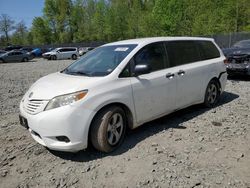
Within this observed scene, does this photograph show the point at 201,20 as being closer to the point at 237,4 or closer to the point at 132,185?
the point at 237,4

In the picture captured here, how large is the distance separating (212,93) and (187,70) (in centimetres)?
133

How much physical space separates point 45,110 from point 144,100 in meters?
1.58

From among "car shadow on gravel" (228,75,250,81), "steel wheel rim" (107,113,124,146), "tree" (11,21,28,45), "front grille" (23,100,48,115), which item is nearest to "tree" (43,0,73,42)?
"tree" (11,21,28,45)

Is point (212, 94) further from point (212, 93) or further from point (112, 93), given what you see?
point (112, 93)

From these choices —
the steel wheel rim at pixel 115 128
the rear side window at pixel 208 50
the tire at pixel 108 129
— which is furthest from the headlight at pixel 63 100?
the rear side window at pixel 208 50

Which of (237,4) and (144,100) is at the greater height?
(237,4)

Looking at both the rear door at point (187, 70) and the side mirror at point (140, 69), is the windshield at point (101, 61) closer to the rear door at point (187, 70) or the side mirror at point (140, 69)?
the side mirror at point (140, 69)

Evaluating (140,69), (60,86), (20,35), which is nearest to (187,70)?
(140,69)

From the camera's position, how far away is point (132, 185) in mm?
3221

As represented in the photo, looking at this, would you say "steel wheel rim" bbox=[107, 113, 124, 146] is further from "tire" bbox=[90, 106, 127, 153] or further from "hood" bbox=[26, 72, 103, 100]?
"hood" bbox=[26, 72, 103, 100]

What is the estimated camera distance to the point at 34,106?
378cm

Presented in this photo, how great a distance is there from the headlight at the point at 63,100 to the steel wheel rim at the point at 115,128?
2.08 feet

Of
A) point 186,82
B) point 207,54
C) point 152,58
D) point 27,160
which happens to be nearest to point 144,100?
point 152,58

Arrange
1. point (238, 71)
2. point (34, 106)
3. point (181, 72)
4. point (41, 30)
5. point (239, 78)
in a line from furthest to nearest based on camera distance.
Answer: point (41, 30) < point (239, 78) < point (238, 71) < point (181, 72) < point (34, 106)
